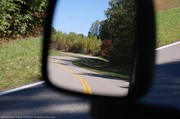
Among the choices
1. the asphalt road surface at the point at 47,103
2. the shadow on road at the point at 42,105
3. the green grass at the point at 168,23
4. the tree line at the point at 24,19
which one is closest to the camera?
the green grass at the point at 168,23

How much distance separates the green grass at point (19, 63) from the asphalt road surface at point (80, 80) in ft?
23.9

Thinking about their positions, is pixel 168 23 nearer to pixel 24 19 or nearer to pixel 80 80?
pixel 80 80

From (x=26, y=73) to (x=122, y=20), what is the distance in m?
9.39

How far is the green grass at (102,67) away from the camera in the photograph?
1.91 m

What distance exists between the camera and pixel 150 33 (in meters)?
1.72

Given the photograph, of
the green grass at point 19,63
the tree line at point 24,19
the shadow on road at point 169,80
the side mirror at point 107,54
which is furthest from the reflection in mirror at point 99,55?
the tree line at point 24,19

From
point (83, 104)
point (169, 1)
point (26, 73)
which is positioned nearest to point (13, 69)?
point (26, 73)

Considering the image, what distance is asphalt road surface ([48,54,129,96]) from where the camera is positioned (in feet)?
6.36

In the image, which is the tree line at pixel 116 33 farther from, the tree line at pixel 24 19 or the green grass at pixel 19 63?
the tree line at pixel 24 19

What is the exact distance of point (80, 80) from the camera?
2.16 metres

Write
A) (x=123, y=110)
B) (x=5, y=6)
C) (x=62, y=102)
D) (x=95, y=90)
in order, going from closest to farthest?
(x=123, y=110) < (x=95, y=90) < (x=62, y=102) < (x=5, y=6)

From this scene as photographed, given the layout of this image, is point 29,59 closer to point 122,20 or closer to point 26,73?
point 26,73

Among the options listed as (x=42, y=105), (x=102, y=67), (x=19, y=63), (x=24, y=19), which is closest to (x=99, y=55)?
(x=102, y=67)

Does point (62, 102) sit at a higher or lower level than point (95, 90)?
lower
